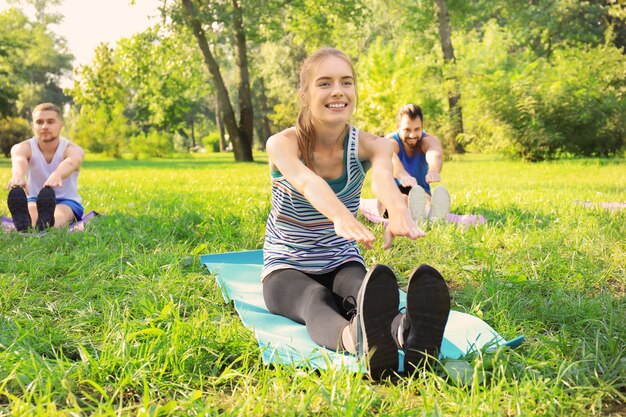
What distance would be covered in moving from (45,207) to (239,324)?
300cm

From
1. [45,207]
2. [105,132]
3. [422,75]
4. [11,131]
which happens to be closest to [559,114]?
[422,75]

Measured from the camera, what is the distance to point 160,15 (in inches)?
741

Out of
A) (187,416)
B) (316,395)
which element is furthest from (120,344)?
(316,395)

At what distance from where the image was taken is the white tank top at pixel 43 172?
5.67m

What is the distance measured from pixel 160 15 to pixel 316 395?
19.0m

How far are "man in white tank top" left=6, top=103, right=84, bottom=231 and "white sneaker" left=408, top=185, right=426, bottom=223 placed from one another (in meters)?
3.12

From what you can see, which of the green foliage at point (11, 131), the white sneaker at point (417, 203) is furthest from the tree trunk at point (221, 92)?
the white sneaker at point (417, 203)

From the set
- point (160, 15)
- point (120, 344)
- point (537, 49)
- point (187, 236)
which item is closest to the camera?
point (120, 344)

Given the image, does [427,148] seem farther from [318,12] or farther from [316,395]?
[318,12]

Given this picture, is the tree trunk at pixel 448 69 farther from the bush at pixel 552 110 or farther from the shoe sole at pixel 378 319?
the shoe sole at pixel 378 319

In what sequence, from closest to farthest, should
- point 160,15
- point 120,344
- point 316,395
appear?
point 316,395, point 120,344, point 160,15

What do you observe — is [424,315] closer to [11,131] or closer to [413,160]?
[413,160]

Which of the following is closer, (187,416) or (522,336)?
(187,416)

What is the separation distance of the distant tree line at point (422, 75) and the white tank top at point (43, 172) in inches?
496
